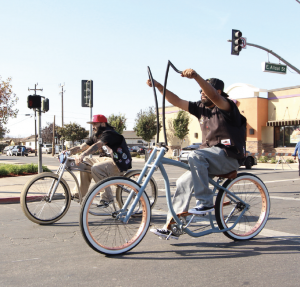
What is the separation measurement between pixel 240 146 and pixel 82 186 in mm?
2729

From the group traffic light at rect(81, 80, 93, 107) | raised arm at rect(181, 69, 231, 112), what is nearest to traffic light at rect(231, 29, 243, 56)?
traffic light at rect(81, 80, 93, 107)

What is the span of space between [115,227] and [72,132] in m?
58.2

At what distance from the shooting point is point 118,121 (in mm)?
48625

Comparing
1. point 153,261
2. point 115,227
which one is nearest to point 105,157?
point 115,227

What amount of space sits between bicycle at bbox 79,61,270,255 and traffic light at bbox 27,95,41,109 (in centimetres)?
716

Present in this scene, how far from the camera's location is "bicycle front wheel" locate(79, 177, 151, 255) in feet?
11.6

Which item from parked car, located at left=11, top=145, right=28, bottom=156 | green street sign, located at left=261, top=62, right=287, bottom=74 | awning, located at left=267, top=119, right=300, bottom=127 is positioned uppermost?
green street sign, located at left=261, top=62, right=287, bottom=74

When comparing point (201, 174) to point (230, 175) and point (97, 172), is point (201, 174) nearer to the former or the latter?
point (230, 175)

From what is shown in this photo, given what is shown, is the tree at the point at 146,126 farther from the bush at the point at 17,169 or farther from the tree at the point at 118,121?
the bush at the point at 17,169

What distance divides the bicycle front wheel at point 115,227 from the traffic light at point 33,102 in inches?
285

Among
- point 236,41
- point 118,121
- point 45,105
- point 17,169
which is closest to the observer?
point 45,105

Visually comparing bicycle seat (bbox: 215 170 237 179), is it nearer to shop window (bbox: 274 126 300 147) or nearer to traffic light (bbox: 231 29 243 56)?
traffic light (bbox: 231 29 243 56)

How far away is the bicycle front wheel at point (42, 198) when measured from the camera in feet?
17.3

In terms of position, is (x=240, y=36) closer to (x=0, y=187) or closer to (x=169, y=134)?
(x=0, y=187)
